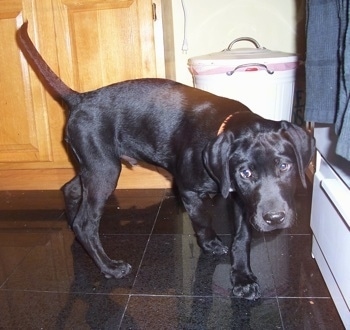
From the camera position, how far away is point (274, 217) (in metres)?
1.39

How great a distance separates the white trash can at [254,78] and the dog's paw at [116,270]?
47.4 inches

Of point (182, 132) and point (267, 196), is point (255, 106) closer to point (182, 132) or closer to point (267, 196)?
point (182, 132)

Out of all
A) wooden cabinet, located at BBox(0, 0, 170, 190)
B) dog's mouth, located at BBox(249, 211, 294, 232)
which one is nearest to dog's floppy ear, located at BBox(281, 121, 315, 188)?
dog's mouth, located at BBox(249, 211, 294, 232)

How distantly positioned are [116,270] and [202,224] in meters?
→ 0.43

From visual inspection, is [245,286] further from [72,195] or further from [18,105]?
[18,105]

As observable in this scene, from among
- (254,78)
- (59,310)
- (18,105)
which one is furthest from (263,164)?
(18,105)

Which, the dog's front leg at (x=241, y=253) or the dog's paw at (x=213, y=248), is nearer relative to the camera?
the dog's front leg at (x=241, y=253)

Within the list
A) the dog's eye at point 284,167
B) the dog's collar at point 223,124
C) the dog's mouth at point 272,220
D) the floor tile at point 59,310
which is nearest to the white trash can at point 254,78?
the dog's collar at point 223,124

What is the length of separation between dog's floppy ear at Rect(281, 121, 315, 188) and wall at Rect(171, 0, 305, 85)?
173cm

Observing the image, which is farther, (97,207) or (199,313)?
(97,207)

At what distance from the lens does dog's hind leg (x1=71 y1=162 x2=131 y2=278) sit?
71.6 inches

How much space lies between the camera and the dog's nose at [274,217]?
139 cm

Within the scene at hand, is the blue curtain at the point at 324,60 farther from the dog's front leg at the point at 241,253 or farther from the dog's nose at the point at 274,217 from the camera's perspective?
the dog's front leg at the point at 241,253

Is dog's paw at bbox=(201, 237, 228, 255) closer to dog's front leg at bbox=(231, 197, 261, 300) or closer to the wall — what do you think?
dog's front leg at bbox=(231, 197, 261, 300)
